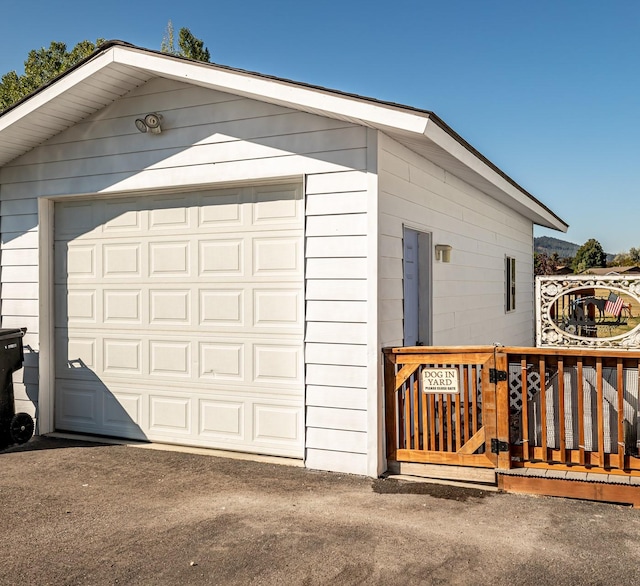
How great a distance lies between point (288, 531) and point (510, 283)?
838cm

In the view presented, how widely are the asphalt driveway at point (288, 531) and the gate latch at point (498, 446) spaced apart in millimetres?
329

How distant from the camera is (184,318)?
19.1 ft

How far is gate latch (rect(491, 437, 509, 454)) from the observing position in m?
4.36

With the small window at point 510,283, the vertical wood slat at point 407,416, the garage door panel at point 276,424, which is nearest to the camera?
the vertical wood slat at point 407,416

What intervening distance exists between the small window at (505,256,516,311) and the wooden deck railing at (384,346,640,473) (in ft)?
19.4

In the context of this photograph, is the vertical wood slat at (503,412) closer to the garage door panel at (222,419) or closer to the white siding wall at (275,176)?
the white siding wall at (275,176)

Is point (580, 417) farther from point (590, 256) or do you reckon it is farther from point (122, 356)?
point (590, 256)

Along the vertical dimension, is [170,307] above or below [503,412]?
above

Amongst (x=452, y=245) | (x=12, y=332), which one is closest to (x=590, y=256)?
(x=452, y=245)

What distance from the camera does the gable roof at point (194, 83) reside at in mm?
4562

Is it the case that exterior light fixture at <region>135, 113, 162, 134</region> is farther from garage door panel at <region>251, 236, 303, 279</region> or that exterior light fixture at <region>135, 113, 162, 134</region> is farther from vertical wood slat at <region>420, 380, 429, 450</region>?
vertical wood slat at <region>420, 380, 429, 450</region>

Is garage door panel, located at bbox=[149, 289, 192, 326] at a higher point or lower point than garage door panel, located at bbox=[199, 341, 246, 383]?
higher

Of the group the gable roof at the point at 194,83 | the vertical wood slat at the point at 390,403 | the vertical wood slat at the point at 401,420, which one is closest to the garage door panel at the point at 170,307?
the gable roof at the point at 194,83

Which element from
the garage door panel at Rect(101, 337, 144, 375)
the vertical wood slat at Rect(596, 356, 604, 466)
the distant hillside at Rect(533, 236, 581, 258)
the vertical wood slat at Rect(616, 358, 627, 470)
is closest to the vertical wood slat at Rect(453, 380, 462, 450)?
the vertical wood slat at Rect(596, 356, 604, 466)
